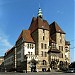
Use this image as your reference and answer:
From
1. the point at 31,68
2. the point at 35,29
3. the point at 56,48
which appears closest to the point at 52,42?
the point at 56,48

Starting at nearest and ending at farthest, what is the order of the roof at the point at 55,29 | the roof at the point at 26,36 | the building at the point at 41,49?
the building at the point at 41,49 → the roof at the point at 26,36 → the roof at the point at 55,29

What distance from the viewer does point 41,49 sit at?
78.9 meters

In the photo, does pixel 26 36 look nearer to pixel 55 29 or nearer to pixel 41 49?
pixel 41 49

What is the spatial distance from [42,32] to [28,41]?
6.25 meters

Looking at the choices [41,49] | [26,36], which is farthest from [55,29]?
[26,36]

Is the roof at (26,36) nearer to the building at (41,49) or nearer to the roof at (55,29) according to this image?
the building at (41,49)

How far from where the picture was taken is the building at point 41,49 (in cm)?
7675

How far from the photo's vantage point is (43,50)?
79.4m

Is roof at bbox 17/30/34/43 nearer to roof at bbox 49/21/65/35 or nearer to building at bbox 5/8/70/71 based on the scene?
building at bbox 5/8/70/71

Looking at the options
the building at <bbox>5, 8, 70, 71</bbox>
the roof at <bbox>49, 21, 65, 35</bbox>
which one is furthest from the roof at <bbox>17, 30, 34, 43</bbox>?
the roof at <bbox>49, 21, 65, 35</bbox>

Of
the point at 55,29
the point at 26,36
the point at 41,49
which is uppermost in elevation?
the point at 55,29

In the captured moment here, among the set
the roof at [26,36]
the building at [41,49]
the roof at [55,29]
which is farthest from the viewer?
the roof at [55,29]

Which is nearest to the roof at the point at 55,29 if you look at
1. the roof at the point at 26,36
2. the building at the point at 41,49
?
the building at the point at 41,49

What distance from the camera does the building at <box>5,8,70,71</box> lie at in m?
76.8
